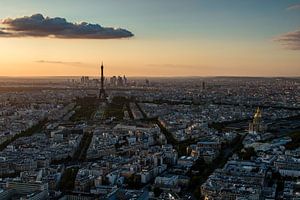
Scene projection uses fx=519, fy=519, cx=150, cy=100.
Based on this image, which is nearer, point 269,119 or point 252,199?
point 252,199

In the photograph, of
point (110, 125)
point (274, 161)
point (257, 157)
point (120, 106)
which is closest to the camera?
point (274, 161)

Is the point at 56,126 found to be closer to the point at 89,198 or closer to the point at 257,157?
the point at 257,157

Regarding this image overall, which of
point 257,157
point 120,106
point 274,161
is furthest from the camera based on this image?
point 120,106

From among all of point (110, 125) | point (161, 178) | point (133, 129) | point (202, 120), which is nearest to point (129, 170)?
point (161, 178)

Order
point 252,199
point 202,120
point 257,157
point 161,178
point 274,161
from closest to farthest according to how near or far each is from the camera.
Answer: point 252,199
point 161,178
point 274,161
point 257,157
point 202,120

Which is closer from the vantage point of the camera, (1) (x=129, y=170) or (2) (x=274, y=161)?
(1) (x=129, y=170)

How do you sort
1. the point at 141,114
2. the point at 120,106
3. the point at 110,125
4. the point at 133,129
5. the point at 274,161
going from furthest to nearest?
1. the point at 120,106
2. the point at 141,114
3. the point at 110,125
4. the point at 133,129
5. the point at 274,161

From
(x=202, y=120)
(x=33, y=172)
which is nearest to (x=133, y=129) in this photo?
(x=202, y=120)

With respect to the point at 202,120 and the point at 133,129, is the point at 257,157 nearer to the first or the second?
the point at 133,129

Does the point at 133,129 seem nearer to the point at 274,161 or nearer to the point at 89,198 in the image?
the point at 274,161
